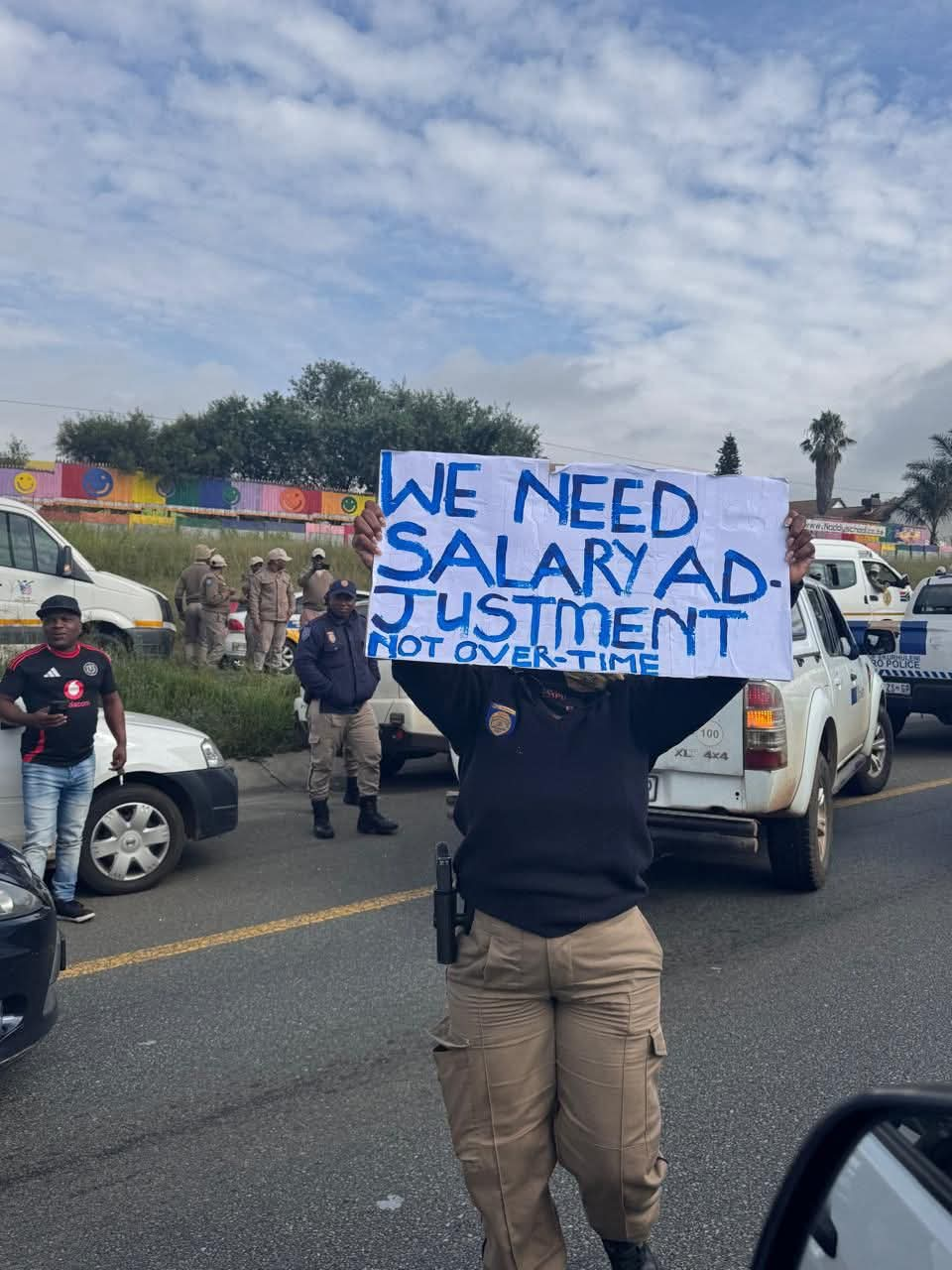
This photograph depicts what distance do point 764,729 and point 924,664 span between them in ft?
21.8

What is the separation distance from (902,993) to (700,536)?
3.02m

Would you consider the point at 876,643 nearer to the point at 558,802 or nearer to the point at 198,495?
the point at 558,802

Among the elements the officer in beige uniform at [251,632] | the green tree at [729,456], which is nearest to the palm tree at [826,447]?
the green tree at [729,456]

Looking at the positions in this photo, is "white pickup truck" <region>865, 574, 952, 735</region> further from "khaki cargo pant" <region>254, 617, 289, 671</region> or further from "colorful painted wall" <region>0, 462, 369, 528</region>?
"colorful painted wall" <region>0, 462, 369, 528</region>

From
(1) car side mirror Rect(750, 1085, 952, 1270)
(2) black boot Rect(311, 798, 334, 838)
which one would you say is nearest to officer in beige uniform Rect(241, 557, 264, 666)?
(2) black boot Rect(311, 798, 334, 838)

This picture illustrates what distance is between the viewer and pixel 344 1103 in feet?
13.1

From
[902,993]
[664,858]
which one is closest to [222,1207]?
[902,993]

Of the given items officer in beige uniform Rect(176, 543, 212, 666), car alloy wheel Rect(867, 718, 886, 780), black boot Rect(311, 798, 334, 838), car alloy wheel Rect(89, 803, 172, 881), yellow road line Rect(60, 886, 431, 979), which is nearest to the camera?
yellow road line Rect(60, 886, 431, 979)

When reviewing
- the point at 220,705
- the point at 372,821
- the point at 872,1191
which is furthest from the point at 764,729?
the point at 220,705

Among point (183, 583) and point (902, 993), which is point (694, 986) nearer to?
point (902, 993)

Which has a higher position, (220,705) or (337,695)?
(337,695)

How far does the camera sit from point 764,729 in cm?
618

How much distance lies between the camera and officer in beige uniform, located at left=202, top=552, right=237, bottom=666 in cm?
1595

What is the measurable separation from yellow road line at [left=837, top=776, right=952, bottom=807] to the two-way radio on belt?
7.16 metres
